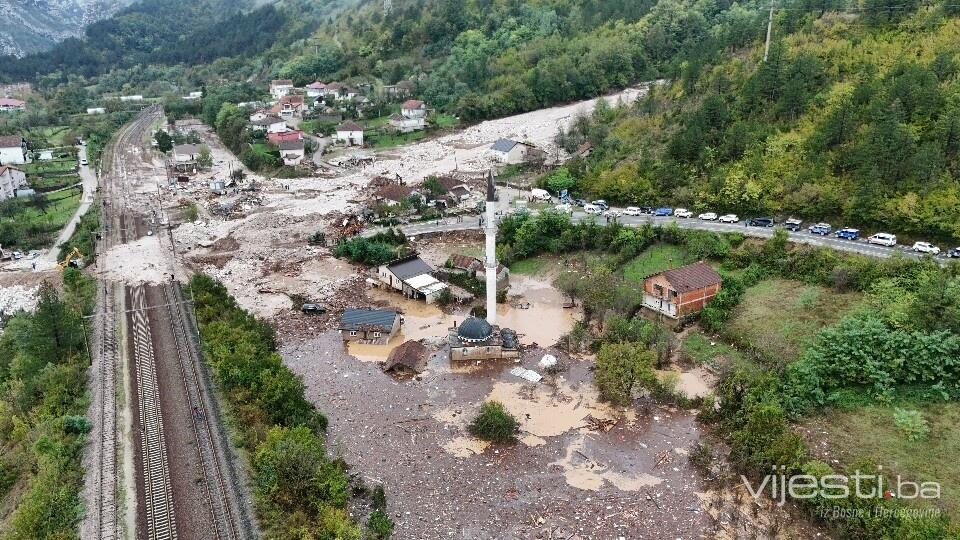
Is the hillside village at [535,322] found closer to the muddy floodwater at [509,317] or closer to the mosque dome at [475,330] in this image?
the muddy floodwater at [509,317]

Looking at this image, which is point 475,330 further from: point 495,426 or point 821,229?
point 821,229

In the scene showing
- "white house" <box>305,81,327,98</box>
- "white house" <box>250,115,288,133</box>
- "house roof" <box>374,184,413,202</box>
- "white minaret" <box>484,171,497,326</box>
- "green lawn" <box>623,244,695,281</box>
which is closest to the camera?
"white minaret" <box>484,171,497,326</box>

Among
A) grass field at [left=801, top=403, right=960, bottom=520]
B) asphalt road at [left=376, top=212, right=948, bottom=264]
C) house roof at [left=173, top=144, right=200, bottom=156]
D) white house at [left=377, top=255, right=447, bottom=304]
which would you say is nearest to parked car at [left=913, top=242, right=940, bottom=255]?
asphalt road at [left=376, top=212, right=948, bottom=264]

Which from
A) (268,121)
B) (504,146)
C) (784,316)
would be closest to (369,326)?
(784,316)

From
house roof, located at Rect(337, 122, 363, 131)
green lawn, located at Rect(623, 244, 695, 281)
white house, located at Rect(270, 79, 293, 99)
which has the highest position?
white house, located at Rect(270, 79, 293, 99)

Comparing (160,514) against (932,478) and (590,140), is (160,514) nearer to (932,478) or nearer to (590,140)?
(932,478)

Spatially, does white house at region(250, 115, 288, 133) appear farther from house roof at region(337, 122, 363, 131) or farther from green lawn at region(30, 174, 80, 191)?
→ green lawn at region(30, 174, 80, 191)

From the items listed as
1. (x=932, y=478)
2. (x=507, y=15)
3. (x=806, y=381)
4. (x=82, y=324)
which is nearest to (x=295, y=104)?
(x=507, y=15)

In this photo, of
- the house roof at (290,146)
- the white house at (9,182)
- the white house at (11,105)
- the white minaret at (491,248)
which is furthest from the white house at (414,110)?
the white house at (11,105)
